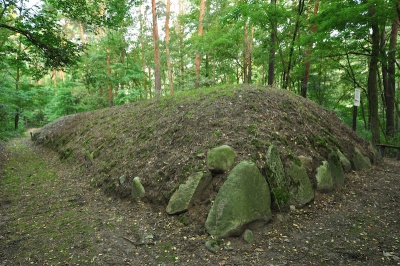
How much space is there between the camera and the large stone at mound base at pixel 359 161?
212 inches

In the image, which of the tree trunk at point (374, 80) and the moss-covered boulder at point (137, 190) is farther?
the tree trunk at point (374, 80)

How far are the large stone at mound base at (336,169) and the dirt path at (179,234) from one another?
160 mm

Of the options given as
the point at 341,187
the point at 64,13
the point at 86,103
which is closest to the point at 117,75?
the point at 86,103

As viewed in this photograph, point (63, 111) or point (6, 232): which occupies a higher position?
point (63, 111)

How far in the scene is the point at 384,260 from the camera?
103 inches

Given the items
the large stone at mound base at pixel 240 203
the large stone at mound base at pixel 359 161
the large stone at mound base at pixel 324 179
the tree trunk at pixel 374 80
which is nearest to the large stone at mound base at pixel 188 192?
the large stone at mound base at pixel 240 203

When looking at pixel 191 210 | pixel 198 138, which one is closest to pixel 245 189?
pixel 191 210

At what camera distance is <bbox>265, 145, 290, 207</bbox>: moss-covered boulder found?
11.5ft

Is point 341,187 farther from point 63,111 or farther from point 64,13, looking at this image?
point 63,111

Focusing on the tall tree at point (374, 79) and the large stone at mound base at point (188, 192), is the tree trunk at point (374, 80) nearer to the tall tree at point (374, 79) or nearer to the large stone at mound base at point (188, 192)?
the tall tree at point (374, 79)

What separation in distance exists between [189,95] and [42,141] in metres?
9.24

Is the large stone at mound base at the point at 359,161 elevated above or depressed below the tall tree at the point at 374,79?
below

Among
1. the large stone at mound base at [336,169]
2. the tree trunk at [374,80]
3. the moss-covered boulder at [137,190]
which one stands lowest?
the moss-covered boulder at [137,190]

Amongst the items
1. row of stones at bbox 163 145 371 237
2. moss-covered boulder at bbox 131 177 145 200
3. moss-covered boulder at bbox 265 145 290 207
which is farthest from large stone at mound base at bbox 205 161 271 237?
moss-covered boulder at bbox 131 177 145 200
